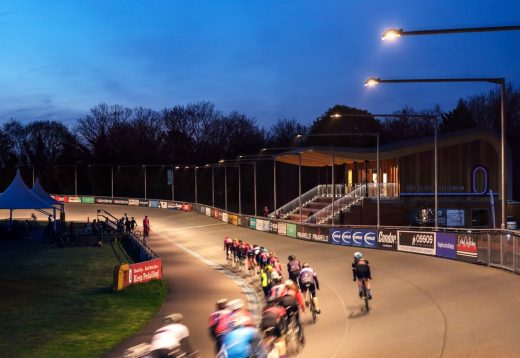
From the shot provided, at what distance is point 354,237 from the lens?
106 ft

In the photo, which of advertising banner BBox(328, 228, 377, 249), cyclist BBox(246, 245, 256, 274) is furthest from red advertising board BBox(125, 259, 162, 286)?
advertising banner BBox(328, 228, 377, 249)

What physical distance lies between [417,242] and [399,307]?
10.9 metres

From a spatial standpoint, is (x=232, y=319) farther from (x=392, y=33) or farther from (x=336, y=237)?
(x=336, y=237)

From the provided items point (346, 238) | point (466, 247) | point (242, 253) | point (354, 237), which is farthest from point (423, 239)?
point (242, 253)

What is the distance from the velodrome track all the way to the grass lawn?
1.04m

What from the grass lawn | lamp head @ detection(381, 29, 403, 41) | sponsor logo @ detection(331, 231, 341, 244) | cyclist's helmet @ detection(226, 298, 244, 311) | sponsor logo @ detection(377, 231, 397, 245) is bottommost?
the grass lawn

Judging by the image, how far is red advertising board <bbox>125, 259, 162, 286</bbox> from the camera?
2394 centimetres

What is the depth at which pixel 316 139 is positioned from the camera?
3573 inches

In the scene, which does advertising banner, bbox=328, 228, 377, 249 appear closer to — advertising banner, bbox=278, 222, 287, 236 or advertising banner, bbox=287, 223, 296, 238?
advertising banner, bbox=287, 223, 296, 238

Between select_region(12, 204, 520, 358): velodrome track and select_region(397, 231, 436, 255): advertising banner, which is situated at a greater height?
select_region(397, 231, 436, 255): advertising banner

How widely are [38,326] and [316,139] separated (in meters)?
76.0

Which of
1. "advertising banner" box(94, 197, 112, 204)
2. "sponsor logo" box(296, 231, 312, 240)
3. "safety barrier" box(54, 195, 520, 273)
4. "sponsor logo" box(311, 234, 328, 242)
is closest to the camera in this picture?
"safety barrier" box(54, 195, 520, 273)

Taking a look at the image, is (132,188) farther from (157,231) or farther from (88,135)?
(157,231)

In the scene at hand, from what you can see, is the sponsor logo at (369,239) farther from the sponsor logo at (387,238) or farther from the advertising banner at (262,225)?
the advertising banner at (262,225)
